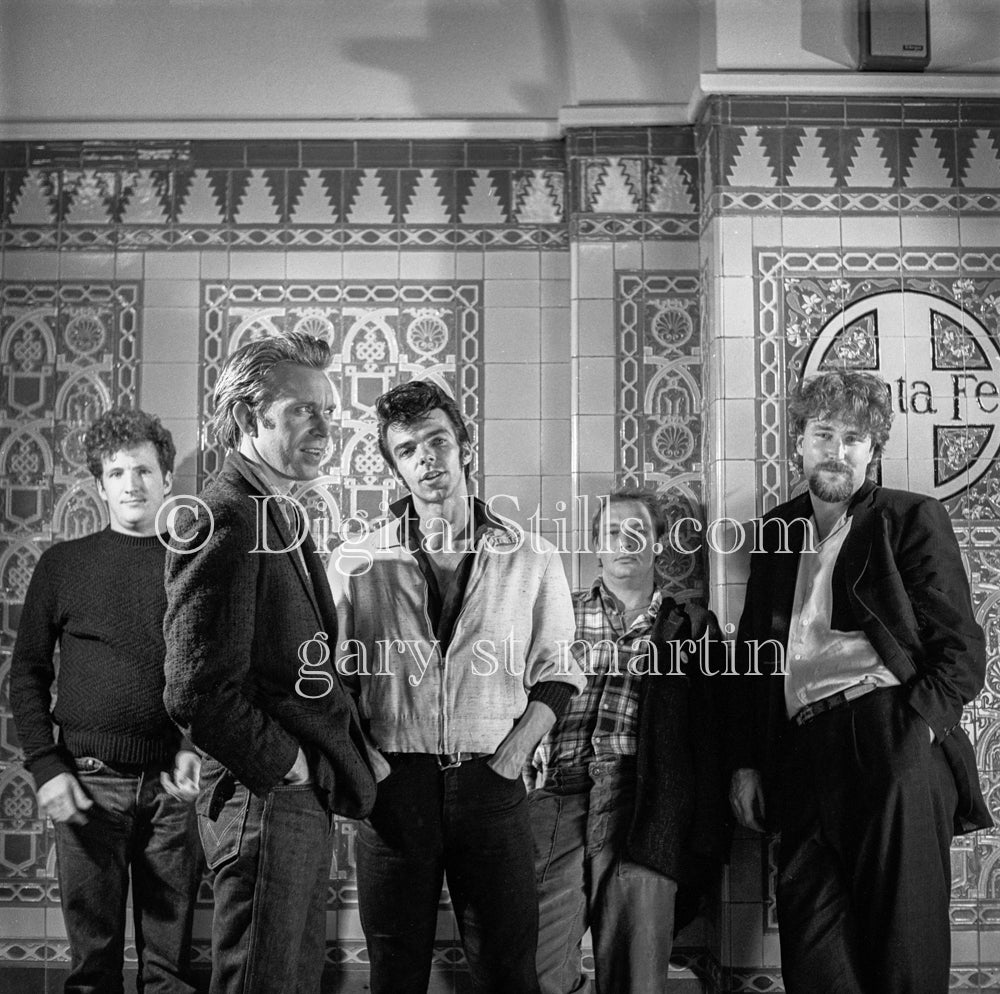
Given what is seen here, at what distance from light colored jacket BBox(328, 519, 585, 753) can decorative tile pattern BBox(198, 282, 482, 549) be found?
66cm

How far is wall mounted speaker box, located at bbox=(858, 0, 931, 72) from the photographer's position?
2934 mm

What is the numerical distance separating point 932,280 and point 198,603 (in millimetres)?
2110

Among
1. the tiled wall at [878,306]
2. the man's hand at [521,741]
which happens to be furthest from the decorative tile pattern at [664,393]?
the man's hand at [521,741]

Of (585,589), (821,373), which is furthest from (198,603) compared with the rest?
(821,373)

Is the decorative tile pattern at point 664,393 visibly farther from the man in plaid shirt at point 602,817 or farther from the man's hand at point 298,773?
the man's hand at point 298,773

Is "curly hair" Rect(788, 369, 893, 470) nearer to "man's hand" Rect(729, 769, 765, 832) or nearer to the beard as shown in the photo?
the beard

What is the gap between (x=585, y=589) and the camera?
300 cm

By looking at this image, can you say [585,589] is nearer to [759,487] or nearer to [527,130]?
[759,487]

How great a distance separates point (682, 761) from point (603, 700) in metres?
0.24

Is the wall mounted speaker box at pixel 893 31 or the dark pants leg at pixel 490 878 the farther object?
the wall mounted speaker box at pixel 893 31

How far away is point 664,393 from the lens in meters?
3.13

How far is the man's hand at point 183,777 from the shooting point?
2.67m

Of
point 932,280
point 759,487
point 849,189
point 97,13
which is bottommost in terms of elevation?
point 759,487

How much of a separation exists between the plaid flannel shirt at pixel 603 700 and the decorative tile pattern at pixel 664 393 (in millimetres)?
297
